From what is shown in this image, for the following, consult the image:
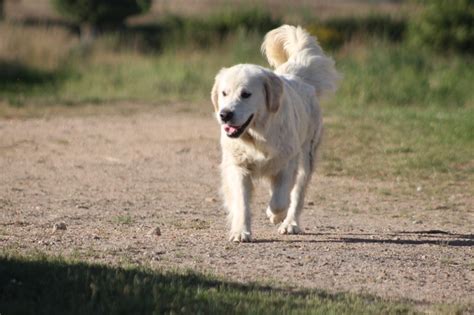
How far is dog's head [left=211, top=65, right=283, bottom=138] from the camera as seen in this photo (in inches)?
346

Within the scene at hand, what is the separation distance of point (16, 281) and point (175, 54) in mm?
20485

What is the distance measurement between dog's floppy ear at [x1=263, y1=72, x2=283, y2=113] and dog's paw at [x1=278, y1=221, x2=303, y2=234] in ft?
4.13

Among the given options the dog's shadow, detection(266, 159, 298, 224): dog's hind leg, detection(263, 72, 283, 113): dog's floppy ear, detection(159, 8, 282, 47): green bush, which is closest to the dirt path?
the dog's shadow

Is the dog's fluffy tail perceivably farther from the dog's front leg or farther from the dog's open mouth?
the dog's open mouth

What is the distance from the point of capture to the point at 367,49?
25.4m

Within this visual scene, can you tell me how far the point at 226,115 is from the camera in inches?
343

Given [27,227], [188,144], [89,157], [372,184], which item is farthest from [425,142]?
[27,227]

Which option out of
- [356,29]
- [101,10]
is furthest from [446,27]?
[101,10]

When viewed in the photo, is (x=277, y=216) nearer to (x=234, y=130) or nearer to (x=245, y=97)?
(x=234, y=130)

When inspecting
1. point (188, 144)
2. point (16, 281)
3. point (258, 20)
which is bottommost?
point (258, 20)

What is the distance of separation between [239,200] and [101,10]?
27807 mm

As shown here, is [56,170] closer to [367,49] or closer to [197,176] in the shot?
[197,176]

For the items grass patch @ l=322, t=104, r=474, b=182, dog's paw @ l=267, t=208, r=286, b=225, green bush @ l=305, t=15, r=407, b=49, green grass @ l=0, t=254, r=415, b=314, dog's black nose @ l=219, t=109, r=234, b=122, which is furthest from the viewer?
green bush @ l=305, t=15, r=407, b=49

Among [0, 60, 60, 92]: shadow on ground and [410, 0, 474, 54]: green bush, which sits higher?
[410, 0, 474, 54]: green bush
